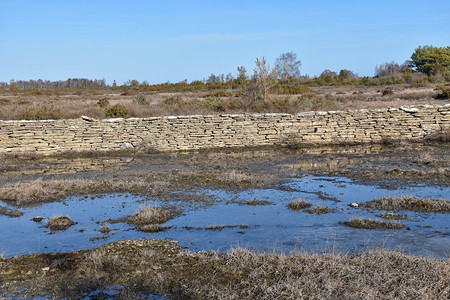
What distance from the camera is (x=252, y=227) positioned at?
23.8 feet

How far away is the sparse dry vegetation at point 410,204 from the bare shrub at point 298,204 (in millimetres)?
1091

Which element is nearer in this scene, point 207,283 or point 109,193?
point 207,283

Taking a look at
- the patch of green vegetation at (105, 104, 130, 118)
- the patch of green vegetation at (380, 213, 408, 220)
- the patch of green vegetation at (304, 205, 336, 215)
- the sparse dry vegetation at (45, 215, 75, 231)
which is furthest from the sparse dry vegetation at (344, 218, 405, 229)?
the patch of green vegetation at (105, 104, 130, 118)

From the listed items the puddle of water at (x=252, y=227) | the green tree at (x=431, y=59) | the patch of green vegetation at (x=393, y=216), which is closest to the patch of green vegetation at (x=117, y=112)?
the puddle of water at (x=252, y=227)

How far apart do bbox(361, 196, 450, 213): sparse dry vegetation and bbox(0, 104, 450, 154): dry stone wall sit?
29.3 ft

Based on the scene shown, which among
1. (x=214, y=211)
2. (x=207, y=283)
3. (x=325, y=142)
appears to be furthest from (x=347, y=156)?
(x=207, y=283)

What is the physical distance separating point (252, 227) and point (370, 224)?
77.1 inches

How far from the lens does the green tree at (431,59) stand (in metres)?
55.0

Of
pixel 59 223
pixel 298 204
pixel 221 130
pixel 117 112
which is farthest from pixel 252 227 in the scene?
pixel 117 112

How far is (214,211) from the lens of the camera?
834cm

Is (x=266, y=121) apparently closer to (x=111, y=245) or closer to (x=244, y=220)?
(x=244, y=220)

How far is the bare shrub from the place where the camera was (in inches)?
330

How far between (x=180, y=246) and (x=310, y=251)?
74.0 inches

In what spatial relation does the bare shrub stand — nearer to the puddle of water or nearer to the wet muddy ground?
the wet muddy ground
